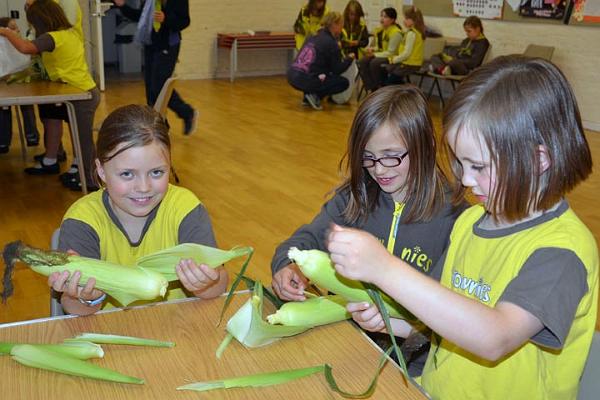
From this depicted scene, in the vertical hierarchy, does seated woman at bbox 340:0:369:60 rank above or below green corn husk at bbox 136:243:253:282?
below

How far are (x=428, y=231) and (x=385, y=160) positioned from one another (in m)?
0.24

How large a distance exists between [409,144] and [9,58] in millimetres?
3683

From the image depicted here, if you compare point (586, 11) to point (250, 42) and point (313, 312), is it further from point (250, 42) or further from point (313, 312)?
point (313, 312)

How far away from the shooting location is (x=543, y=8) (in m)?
7.80

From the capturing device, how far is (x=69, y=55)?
4.63m

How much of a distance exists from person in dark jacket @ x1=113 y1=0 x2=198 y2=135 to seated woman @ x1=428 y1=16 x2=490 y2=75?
3634 mm

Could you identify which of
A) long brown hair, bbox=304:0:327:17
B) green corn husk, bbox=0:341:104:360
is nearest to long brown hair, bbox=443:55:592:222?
green corn husk, bbox=0:341:104:360

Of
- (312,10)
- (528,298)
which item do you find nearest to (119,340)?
(528,298)

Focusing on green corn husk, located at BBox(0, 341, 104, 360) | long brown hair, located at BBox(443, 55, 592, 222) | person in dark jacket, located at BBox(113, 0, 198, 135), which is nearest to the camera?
long brown hair, located at BBox(443, 55, 592, 222)

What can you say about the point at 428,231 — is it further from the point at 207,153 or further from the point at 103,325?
the point at 207,153

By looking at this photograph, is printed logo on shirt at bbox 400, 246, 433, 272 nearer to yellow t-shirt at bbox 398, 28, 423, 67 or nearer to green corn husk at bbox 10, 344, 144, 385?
green corn husk at bbox 10, 344, 144, 385

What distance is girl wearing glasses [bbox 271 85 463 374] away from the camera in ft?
6.07

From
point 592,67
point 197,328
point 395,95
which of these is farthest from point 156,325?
point 592,67

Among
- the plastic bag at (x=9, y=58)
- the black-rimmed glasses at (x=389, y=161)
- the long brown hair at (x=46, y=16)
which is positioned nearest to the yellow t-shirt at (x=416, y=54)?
the long brown hair at (x=46, y=16)
